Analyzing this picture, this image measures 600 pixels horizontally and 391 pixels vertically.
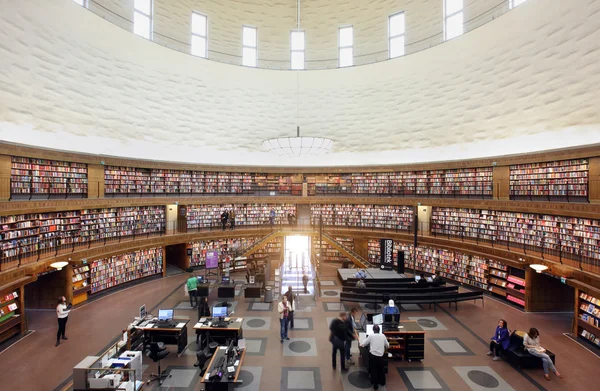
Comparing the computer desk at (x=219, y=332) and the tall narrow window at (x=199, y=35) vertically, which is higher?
the tall narrow window at (x=199, y=35)

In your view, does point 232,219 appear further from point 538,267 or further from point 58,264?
point 538,267

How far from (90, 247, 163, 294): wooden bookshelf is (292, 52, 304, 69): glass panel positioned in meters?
11.2

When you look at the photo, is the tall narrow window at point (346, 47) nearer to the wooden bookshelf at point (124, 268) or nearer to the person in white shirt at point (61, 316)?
the wooden bookshelf at point (124, 268)

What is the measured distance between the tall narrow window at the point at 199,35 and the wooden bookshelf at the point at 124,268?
31.4 ft

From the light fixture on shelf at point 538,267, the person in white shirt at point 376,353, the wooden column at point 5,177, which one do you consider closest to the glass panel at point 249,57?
the wooden column at point 5,177

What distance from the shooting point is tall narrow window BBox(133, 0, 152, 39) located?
43.2 feet

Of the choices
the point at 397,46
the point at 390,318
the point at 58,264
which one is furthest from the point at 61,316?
the point at 397,46

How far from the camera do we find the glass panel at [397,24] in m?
14.9

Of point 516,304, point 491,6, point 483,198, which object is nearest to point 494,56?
point 491,6

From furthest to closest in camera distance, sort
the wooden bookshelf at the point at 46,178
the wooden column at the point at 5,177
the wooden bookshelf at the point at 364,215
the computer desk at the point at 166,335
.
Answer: the wooden bookshelf at the point at 364,215
the wooden bookshelf at the point at 46,178
the wooden column at the point at 5,177
the computer desk at the point at 166,335

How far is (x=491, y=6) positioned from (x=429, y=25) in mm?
2611

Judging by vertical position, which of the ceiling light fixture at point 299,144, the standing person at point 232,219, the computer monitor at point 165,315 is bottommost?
the computer monitor at point 165,315

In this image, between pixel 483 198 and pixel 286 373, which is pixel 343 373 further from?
pixel 483 198

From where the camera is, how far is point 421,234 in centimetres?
1447
